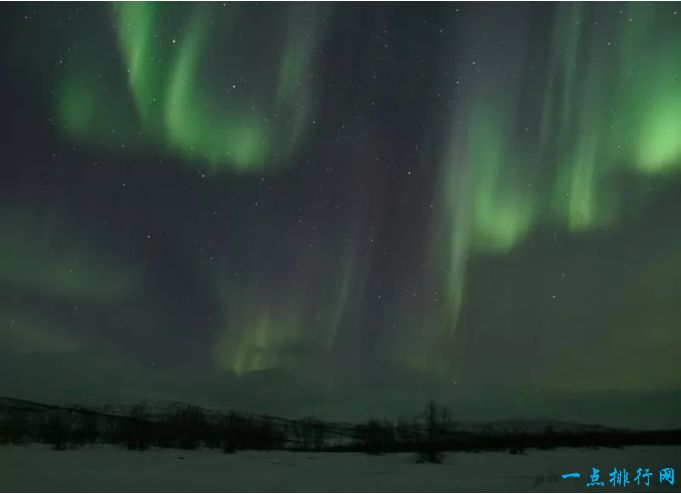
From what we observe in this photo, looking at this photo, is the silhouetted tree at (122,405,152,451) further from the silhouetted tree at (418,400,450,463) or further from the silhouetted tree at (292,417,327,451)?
the silhouetted tree at (418,400,450,463)

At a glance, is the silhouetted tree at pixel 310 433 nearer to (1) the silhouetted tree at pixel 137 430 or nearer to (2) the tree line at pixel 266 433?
(2) the tree line at pixel 266 433

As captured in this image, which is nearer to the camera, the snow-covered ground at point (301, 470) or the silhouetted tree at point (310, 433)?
the snow-covered ground at point (301, 470)

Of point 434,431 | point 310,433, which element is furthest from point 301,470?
point 434,431

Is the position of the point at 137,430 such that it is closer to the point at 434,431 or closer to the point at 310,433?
the point at 310,433

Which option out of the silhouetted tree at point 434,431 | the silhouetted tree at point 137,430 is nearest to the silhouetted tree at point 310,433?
the silhouetted tree at point 434,431

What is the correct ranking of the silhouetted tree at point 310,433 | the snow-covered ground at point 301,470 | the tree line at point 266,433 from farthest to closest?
the silhouetted tree at point 310,433
the tree line at point 266,433
the snow-covered ground at point 301,470

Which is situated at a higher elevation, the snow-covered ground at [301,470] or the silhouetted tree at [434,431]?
the silhouetted tree at [434,431]

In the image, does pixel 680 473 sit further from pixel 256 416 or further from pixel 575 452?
pixel 256 416

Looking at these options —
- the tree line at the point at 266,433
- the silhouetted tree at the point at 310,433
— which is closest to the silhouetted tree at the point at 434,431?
the tree line at the point at 266,433

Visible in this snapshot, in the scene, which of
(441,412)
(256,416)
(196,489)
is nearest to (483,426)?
(441,412)

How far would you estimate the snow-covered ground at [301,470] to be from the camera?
12.3 m

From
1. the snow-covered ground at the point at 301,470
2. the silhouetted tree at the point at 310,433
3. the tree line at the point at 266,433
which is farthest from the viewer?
the silhouetted tree at the point at 310,433

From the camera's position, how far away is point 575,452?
12.8m

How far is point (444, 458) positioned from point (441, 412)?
0.81m
